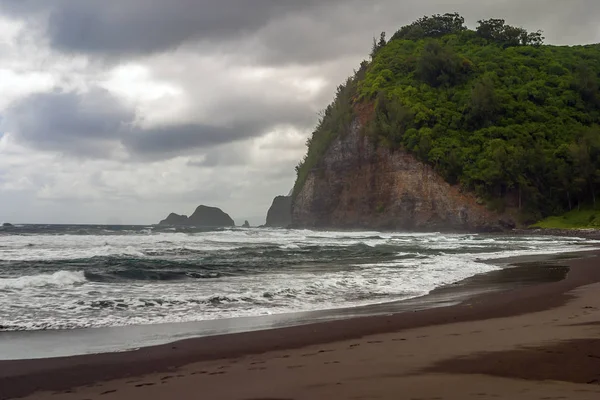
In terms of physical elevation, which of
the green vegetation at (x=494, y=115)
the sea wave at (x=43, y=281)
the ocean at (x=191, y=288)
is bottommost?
the ocean at (x=191, y=288)

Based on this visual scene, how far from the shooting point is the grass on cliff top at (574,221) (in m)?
58.1

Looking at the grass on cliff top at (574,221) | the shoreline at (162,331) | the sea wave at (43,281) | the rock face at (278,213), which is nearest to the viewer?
the shoreline at (162,331)

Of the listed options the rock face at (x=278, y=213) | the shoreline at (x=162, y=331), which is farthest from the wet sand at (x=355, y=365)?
the rock face at (x=278, y=213)

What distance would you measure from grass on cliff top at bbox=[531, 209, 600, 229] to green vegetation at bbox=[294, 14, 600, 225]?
7.61ft

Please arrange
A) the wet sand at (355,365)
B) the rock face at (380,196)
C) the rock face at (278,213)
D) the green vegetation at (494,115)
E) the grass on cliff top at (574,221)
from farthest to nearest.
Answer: the rock face at (278,213), the rock face at (380,196), the green vegetation at (494,115), the grass on cliff top at (574,221), the wet sand at (355,365)

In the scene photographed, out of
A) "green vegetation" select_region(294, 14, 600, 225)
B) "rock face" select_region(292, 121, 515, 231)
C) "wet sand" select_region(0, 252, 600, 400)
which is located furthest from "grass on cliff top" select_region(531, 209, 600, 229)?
"wet sand" select_region(0, 252, 600, 400)

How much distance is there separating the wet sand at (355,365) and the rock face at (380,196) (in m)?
61.3

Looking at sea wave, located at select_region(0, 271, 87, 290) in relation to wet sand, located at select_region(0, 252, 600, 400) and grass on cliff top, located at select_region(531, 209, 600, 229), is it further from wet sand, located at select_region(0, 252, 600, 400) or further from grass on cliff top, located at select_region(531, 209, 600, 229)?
grass on cliff top, located at select_region(531, 209, 600, 229)

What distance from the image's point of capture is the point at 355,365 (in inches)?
230

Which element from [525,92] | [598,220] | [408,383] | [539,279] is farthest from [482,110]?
[408,383]

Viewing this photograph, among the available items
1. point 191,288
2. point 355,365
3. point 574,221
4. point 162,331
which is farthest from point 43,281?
point 574,221

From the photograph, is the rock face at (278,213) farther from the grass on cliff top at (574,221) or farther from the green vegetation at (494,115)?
the grass on cliff top at (574,221)

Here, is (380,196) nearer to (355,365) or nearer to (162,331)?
(162,331)

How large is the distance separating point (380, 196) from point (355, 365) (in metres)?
73.1
